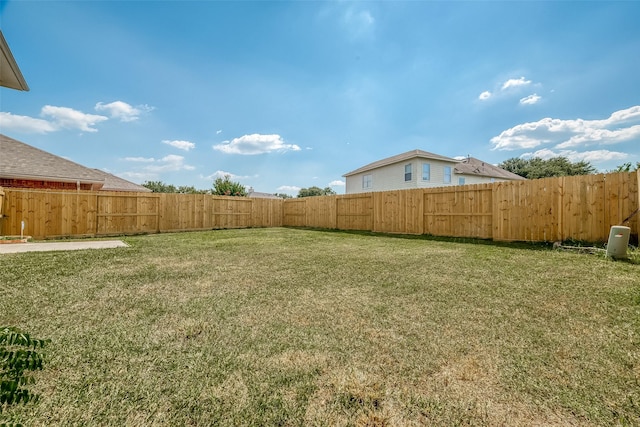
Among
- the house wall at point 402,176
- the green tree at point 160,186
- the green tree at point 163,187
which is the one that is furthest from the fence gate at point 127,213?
the green tree at point 160,186

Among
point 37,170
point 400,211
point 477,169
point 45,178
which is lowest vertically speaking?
point 400,211

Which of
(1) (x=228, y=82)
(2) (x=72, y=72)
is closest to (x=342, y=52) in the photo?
(1) (x=228, y=82)

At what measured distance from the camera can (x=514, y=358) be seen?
1724mm

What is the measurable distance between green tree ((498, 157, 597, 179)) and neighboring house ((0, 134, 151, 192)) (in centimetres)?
3744

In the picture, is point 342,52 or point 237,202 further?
point 237,202

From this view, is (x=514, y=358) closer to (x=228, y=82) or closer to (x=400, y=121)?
(x=228, y=82)

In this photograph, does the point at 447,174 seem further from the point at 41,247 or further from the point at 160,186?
the point at 160,186

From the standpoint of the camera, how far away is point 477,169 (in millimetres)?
20594

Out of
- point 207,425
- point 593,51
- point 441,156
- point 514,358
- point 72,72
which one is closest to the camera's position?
point 207,425

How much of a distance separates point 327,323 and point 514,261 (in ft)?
13.9

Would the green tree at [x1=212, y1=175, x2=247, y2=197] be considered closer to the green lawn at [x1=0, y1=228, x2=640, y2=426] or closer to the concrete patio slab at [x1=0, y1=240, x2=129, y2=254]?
the concrete patio slab at [x1=0, y1=240, x2=129, y2=254]

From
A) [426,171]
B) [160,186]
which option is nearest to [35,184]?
[426,171]

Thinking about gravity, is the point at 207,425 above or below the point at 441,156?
below

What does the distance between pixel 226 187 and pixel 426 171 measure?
60.9 feet
